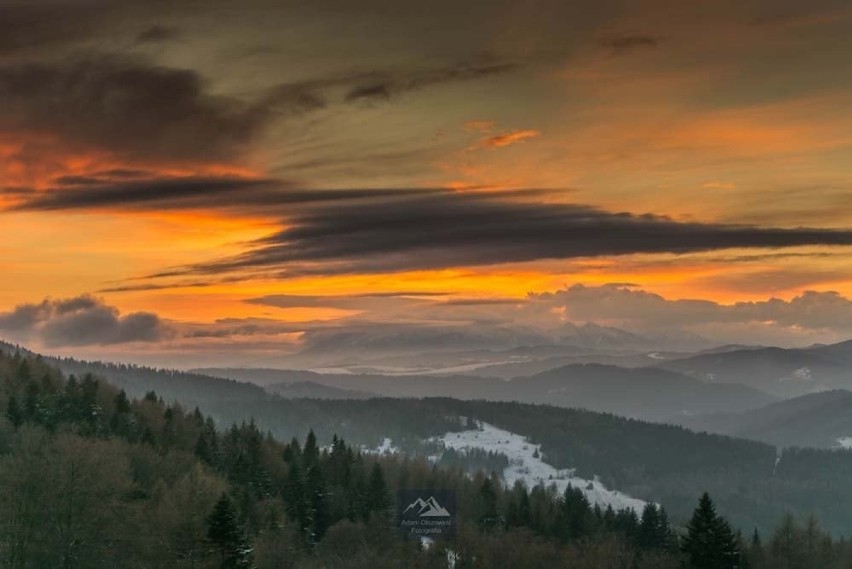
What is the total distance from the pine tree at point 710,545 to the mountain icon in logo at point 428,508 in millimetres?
91353

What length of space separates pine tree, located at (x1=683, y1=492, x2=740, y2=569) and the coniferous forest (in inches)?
4.3

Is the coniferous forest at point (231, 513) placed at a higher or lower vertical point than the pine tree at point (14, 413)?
lower

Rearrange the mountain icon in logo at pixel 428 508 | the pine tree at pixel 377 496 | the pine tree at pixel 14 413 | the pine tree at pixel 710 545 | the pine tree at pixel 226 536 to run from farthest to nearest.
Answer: the mountain icon in logo at pixel 428 508, the pine tree at pixel 377 496, the pine tree at pixel 14 413, the pine tree at pixel 710 545, the pine tree at pixel 226 536

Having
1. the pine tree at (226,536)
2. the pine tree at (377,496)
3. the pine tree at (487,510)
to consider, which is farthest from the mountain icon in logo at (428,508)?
the pine tree at (226,536)

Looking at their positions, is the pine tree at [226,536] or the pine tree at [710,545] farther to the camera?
the pine tree at [710,545]

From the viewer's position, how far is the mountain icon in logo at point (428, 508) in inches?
6634

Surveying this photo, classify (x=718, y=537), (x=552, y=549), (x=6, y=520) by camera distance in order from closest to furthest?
(x=718, y=537)
(x=6, y=520)
(x=552, y=549)

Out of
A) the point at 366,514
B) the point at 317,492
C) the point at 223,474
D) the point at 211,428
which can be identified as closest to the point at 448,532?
the point at 366,514

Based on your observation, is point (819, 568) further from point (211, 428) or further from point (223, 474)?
point (211, 428)

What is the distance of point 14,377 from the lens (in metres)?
159

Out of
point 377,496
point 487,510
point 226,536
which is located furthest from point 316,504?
point 226,536

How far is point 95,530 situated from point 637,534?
303 feet

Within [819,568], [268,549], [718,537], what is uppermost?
[718,537]

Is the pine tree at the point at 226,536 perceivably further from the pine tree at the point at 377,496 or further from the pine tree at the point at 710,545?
the pine tree at the point at 377,496
